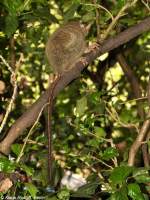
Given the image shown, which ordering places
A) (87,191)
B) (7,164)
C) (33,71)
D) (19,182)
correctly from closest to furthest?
(7,164), (19,182), (87,191), (33,71)

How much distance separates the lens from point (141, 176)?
1.64 m

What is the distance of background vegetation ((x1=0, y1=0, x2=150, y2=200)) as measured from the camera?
1.62 meters

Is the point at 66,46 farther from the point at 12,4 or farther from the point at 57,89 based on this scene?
the point at 12,4

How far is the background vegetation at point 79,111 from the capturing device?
5.32 feet

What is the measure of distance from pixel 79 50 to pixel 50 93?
3.09 ft

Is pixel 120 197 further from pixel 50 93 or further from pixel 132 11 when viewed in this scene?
pixel 132 11

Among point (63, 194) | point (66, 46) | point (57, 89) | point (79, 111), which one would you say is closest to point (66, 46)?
point (66, 46)

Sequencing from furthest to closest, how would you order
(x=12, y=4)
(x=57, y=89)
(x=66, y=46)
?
(x=66, y=46)
(x=57, y=89)
(x=12, y=4)

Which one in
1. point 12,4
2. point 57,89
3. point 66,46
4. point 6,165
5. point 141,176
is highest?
point 12,4

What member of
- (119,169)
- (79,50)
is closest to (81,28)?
(79,50)

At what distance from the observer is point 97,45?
196 cm

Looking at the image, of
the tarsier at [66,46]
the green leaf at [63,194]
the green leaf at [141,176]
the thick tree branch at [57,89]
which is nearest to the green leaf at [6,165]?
the thick tree branch at [57,89]

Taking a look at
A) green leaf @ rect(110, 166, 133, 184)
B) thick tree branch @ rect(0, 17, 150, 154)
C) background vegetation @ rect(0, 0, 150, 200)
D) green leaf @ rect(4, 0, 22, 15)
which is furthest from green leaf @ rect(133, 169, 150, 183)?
green leaf @ rect(4, 0, 22, 15)

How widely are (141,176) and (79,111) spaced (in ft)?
2.63
